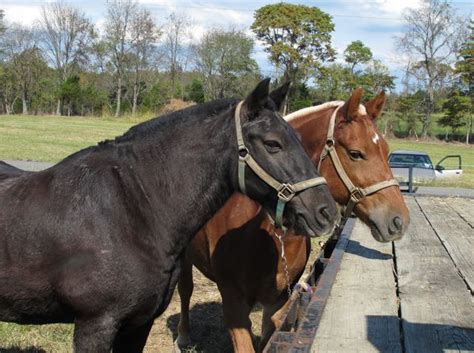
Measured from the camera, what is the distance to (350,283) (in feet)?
12.2

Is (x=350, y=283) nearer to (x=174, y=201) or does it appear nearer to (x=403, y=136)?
(x=174, y=201)

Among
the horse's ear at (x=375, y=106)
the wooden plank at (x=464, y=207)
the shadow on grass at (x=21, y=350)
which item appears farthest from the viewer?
the wooden plank at (x=464, y=207)

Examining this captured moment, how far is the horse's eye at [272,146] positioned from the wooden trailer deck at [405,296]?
1000 mm

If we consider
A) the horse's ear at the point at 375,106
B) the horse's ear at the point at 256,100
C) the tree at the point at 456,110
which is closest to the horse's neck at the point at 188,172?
the horse's ear at the point at 256,100

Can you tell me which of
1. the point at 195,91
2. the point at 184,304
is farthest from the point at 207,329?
the point at 195,91

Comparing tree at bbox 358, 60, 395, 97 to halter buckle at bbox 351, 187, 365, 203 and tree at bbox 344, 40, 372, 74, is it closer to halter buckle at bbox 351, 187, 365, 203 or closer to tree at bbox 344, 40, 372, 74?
tree at bbox 344, 40, 372, 74

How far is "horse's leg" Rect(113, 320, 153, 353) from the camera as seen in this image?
9.49 ft

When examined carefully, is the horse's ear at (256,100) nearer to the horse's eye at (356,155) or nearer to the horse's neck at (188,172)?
the horse's neck at (188,172)

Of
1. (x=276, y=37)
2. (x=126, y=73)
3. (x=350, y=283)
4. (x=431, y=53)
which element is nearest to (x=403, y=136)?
(x=431, y=53)

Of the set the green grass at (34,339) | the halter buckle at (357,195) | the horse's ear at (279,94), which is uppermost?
the horse's ear at (279,94)

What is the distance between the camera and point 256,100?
105 inches

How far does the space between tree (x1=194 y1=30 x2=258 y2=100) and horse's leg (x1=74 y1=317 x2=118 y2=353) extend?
188 feet

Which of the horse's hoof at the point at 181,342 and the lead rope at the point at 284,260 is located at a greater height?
the lead rope at the point at 284,260

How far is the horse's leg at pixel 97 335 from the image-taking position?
8.35 feet
